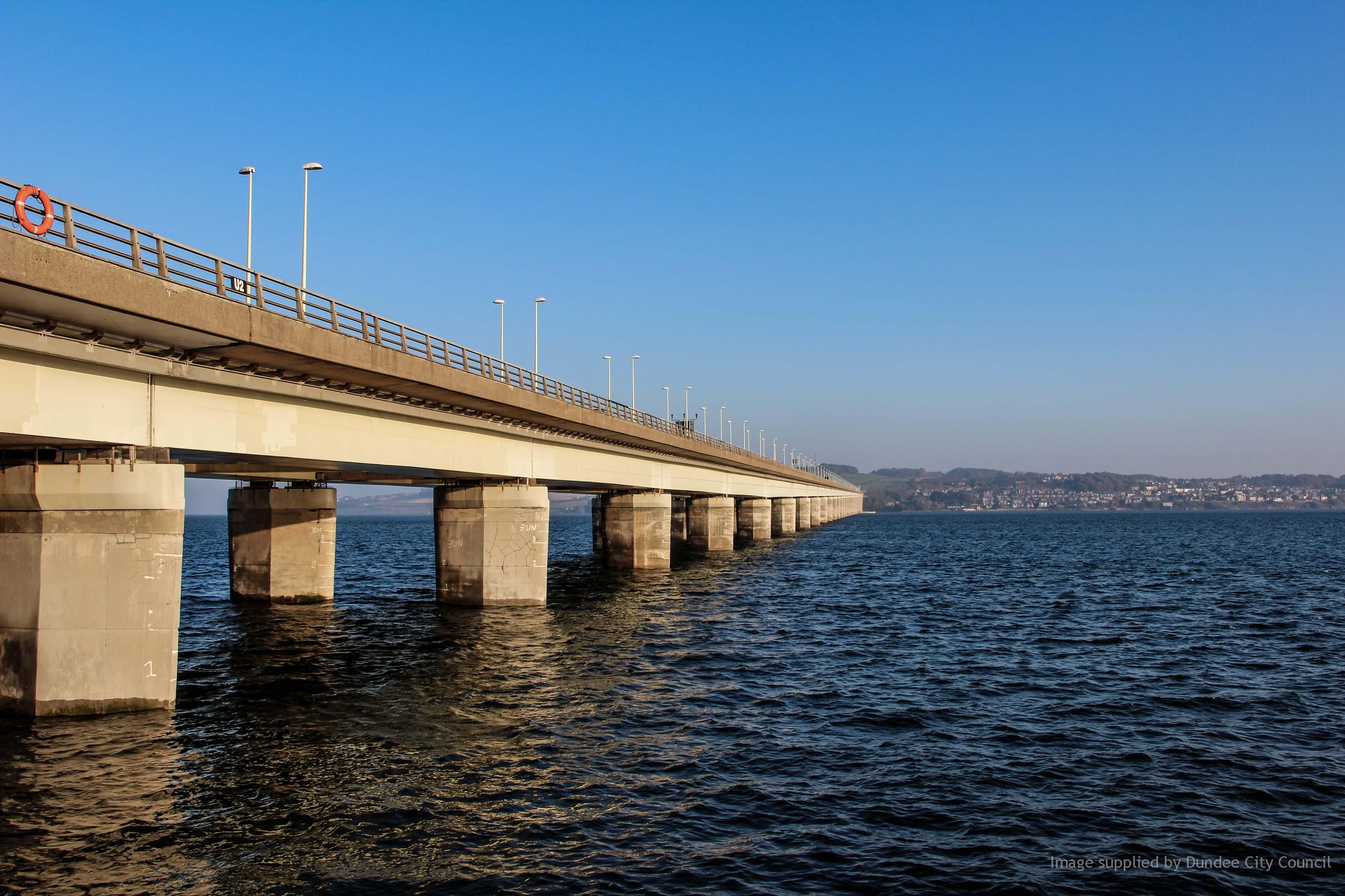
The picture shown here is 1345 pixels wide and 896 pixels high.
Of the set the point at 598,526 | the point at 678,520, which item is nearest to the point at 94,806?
the point at 678,520

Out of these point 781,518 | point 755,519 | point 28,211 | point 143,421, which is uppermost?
point 28,211

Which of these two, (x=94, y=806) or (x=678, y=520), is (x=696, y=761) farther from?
(x=678, y=520)

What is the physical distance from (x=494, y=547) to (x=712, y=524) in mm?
46175

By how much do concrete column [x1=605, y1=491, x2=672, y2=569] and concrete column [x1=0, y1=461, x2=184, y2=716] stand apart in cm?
4191

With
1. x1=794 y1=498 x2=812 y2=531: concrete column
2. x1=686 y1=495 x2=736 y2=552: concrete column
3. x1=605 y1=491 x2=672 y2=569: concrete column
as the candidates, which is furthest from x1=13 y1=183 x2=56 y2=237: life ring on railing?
x1=794 y1=498 x2=812 y2=531: concrete column

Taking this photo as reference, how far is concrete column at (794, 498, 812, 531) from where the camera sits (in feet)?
455

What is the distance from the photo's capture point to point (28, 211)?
597 inches

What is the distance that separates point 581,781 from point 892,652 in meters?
15.7

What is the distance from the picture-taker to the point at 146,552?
18.0 meters

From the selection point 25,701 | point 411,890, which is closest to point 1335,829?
point 411,890

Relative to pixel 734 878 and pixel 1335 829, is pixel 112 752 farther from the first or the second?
pixel 1335 829

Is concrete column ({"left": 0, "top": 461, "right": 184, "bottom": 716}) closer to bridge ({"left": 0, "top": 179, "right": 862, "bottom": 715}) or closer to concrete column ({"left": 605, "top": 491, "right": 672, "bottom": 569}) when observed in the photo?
bridge ({"left": 0, "top": 179, "right": 862, "bottom": 715})

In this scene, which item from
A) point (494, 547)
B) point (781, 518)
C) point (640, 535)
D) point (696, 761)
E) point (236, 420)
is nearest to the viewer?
point (696, 761)

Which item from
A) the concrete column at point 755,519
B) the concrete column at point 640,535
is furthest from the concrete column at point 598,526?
the concrete column at point 755,519
